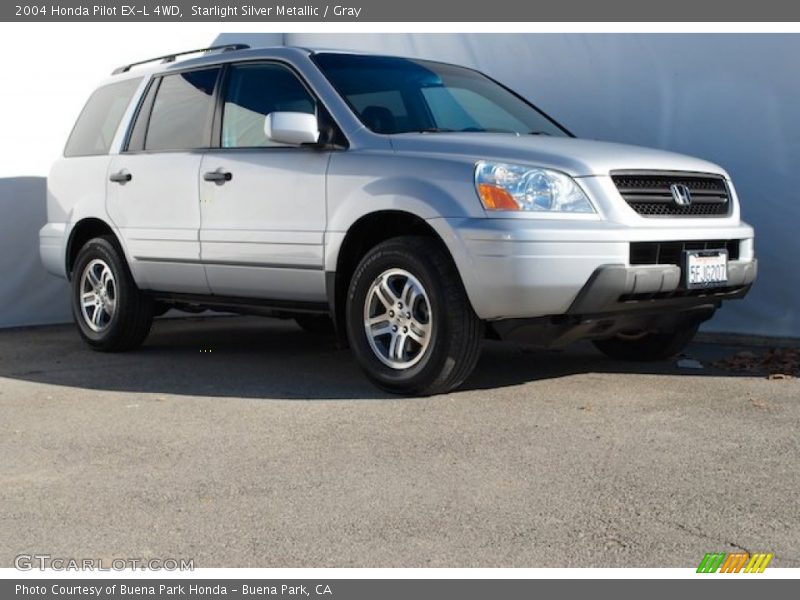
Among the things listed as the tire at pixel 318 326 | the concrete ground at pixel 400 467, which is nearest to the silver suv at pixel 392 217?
the concrete ground at pixel 400 467

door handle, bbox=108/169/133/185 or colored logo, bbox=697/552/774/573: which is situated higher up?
door handle, bbox=108/169/133/185

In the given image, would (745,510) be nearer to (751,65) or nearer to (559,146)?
(559,146)

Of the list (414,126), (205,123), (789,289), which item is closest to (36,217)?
(205,123)

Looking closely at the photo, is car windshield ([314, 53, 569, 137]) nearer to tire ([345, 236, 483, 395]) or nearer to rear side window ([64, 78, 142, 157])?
tire ([345, 236, 483, 395])

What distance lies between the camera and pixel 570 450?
472cm

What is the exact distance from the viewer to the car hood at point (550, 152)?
559 centimetres

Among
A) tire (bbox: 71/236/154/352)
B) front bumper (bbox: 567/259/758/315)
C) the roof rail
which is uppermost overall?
the roof rail

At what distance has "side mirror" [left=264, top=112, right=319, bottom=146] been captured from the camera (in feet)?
20.1

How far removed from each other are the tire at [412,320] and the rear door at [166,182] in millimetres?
1450

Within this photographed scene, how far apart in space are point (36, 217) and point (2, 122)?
0.84 metres

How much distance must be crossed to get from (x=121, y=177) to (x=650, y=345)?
3.60 m

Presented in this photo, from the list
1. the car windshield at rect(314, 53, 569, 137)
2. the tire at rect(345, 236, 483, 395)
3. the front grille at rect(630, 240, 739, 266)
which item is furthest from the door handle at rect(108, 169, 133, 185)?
the front grille at rect(630, 240, 739, 266)

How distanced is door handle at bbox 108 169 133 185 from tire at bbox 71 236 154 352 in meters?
0.44

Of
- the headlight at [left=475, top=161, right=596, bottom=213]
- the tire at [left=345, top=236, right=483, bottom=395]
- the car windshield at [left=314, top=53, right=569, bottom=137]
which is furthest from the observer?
the car windshield at [left=314, top=53, right=569, bottom=137]
